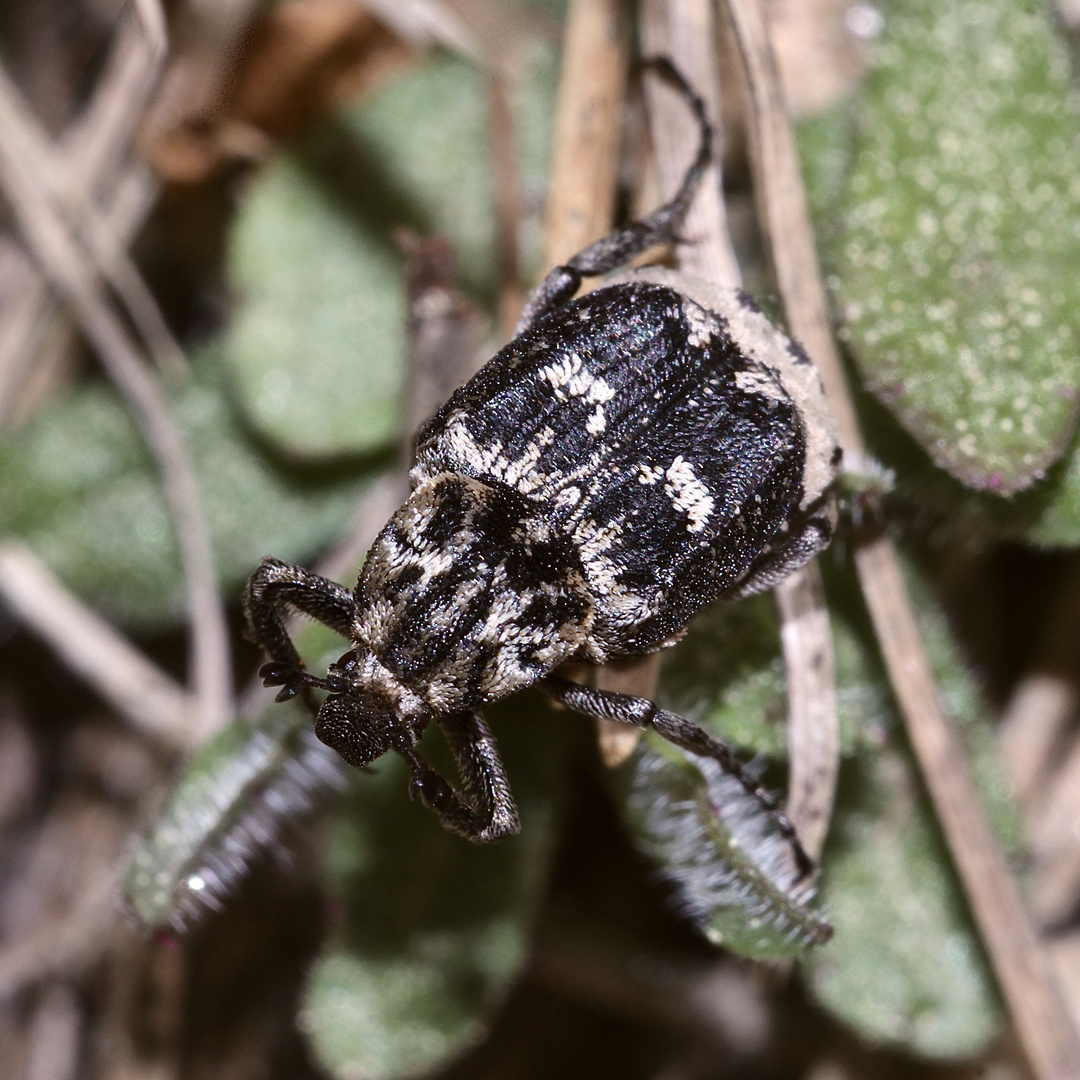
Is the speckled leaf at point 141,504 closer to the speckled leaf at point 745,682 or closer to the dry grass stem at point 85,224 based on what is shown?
the dry grass stem at point 85,224

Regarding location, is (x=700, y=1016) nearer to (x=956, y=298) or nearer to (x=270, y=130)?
(x=956, y=298)

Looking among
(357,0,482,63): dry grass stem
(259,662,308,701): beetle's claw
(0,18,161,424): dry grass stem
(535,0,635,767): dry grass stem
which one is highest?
(0,18,161,424): dry grass stem

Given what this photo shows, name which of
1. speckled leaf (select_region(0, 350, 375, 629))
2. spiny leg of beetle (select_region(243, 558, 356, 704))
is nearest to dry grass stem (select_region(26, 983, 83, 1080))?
speckled leaf (select_region(0, 350, 375, 629))

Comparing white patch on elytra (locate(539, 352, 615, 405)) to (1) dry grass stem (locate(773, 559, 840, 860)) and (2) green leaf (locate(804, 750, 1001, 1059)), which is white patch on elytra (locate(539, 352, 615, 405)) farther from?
(2) green leaf (locate(804, 750, 1001, 1059))

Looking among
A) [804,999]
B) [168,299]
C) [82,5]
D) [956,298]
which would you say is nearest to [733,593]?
[956,298]

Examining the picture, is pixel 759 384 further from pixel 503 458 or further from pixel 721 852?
pixel 721 852

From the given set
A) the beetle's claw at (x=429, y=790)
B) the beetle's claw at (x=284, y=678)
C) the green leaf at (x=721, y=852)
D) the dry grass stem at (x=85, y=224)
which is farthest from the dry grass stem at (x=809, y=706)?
the dry grass stem at (x=85, y=224)
